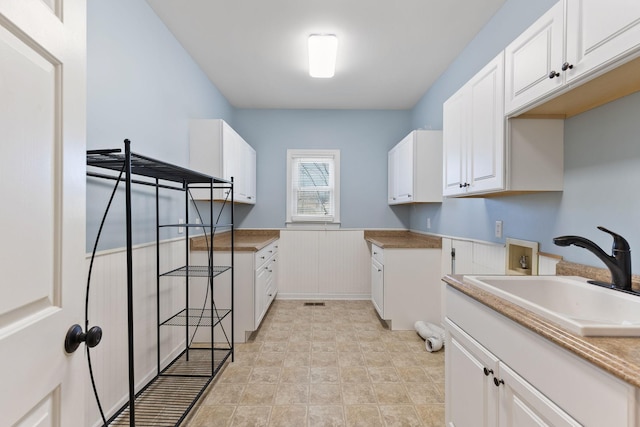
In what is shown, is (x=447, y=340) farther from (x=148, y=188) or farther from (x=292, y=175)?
(x=292, y=175)

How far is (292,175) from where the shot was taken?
14.9 feet

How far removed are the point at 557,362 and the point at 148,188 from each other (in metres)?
2.43

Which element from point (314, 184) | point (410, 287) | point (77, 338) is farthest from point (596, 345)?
point (314, 184)

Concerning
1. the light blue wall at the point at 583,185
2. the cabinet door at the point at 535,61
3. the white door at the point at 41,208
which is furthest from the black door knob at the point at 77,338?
the light blue wall at the point at 583,185

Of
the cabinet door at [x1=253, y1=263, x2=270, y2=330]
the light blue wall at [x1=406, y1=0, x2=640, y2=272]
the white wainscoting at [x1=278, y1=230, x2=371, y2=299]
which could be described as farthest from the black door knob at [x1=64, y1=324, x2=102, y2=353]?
the white wainscoting at [x1=278, y1=230, x2=371, y2=299]

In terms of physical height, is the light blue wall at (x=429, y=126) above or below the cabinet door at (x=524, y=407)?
above

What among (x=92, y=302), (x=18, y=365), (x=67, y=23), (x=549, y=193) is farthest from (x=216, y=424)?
(x=549, y=193)

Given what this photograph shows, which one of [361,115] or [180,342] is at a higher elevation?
[361,115]

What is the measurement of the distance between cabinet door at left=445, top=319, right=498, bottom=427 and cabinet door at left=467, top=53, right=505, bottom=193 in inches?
33.9

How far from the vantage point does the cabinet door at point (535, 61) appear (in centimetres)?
128

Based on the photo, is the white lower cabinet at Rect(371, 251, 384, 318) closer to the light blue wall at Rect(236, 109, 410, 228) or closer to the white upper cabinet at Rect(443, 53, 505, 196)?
the light blue wall at Rect(236, 109, 410, 228)

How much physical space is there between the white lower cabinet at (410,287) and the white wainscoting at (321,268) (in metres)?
1.16

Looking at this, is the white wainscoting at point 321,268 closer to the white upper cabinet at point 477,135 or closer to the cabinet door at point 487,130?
the white upper cabinet at point 477,135

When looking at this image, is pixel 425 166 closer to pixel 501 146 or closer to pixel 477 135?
pixel 477 135
